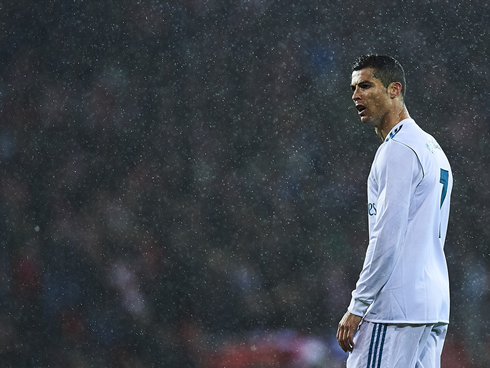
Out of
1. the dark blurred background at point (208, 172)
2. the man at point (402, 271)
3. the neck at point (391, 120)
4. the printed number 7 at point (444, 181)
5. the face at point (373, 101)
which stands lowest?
the man at point (402, 271)

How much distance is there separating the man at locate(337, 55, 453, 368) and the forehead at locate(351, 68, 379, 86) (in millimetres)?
216

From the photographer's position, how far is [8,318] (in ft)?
14.4

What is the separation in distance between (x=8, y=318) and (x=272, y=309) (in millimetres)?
1951

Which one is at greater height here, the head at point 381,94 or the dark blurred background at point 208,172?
the dark blurred background at point 208,172

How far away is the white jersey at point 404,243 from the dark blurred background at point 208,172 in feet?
6.32

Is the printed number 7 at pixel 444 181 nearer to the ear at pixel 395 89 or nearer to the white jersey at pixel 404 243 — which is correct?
the white jersey at pixel 404 243

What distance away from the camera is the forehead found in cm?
188

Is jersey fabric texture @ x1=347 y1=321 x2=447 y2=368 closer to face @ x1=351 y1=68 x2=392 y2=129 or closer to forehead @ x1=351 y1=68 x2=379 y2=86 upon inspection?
face @ x1=351 y1=68 x2=392 y2=129

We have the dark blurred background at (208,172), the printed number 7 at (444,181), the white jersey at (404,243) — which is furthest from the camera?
the dark blurred background at (208,172)

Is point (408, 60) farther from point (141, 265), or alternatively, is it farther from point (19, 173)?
point (19, 173)

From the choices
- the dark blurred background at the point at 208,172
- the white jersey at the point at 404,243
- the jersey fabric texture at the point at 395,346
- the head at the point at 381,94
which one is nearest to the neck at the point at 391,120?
the head at the point at 381,94

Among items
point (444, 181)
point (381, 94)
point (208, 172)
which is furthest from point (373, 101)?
point (208, 172)

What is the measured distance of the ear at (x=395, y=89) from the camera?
1875 mm

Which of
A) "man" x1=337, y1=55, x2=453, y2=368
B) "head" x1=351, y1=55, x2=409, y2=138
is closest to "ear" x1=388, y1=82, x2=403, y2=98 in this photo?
"head" x1=351, y1=55, x2=409, y2=138
